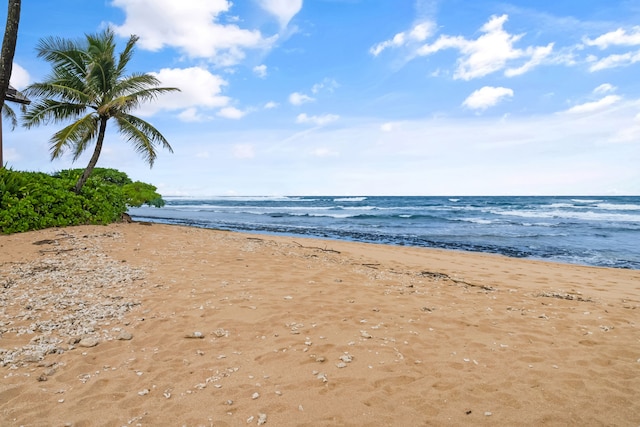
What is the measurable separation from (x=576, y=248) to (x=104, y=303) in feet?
68.0

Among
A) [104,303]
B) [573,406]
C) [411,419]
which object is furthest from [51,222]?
[573,406]

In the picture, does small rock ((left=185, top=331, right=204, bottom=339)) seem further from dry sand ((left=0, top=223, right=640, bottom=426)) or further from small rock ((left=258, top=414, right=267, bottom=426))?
small rock ((left=258, top=414, right=267, bottom=426))

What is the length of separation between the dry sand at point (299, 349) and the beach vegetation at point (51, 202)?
3.88 m

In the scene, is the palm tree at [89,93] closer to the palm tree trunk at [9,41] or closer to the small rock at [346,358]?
the palm tree trunk at [9,41]

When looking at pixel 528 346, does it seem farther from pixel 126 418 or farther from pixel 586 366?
pixel 126 418

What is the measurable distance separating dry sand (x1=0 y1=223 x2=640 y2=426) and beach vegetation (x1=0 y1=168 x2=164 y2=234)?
3.88 metres

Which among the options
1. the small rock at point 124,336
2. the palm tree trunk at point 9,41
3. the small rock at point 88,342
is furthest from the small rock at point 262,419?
the palm tree trunk at point 9,41

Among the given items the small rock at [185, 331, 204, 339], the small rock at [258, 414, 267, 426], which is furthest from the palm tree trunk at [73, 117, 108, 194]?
the small rock at [258, 414, 267, 426]

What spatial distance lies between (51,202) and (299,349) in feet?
41.5

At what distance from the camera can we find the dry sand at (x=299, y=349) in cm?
343

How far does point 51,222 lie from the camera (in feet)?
42.1

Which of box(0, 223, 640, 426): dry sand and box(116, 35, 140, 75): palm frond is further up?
box(116, 35, 140, 75): palm frond

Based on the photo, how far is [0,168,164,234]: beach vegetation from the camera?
11758 mm

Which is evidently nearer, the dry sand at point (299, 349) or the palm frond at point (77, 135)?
the dry sand at point (299, 349)
